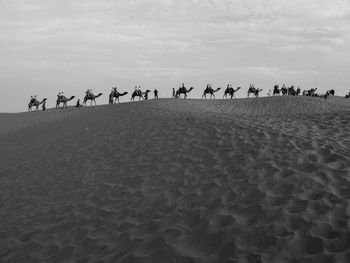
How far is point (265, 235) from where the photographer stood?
729 cm

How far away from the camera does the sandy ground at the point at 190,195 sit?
7.33 m

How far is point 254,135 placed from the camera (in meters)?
13.9

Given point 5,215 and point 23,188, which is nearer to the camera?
point 5,215

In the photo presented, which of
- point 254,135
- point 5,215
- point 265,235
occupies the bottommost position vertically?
point 5,215

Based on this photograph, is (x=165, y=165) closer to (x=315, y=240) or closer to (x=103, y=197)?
(x=103, y=197)

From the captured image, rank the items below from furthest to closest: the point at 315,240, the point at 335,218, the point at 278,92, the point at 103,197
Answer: the point at 278,92 < the point at 103,197 < the point at 335,218 < the point at 315,240

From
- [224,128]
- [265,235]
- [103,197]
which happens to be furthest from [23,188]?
[265,235]

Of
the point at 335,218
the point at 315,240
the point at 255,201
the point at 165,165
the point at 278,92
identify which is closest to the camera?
the point at 315,240

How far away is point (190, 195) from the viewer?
9.70m

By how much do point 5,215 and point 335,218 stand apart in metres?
8.15

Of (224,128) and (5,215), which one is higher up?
(224,128)

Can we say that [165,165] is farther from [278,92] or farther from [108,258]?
[278,92]

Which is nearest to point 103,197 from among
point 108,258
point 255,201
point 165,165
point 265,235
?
point 165,165

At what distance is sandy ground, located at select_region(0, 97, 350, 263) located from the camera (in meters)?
7.33
